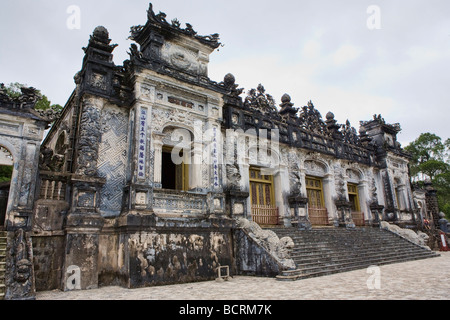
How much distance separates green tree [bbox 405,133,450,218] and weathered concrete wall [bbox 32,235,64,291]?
30.6 meters

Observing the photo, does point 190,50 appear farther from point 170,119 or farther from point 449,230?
point 449,230

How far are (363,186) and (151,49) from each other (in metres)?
12.7

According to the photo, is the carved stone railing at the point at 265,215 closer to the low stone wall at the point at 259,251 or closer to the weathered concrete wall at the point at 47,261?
the low stone wall at the point at 259,251

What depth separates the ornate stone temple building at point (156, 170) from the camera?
771 cm

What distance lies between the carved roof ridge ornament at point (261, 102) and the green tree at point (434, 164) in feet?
72.5

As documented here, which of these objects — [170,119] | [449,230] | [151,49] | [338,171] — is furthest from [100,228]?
[449,230]

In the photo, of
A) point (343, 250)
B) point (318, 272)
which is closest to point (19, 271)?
point (318, 272)

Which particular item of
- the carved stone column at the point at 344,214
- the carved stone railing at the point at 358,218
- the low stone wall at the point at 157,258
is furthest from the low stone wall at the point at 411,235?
the low stone wall at the point at 157,258

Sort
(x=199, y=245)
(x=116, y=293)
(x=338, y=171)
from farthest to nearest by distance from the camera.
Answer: (x=338, y=171) < (x=199, y=245) < (x=116, y=293)

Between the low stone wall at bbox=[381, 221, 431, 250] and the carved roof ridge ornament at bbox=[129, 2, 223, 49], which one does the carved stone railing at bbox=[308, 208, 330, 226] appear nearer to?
the low stone wall at bbox=[381, 221, 431, 250]

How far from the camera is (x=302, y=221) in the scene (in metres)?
12.4

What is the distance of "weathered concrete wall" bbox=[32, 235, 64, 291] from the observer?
729 centimetres

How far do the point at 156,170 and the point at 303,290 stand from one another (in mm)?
4992

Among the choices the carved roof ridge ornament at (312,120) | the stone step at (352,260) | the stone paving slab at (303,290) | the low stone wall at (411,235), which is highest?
the carved roof ridge ornament at (312,120)
